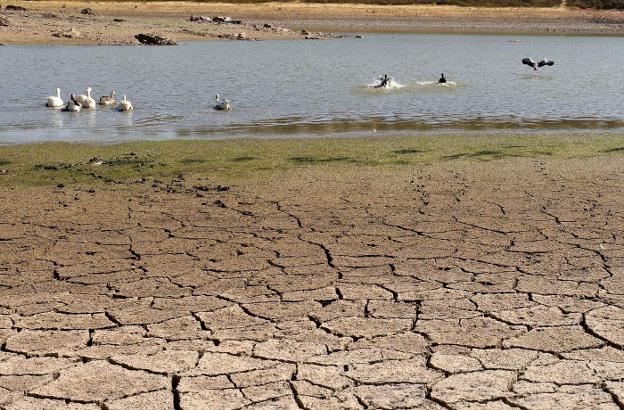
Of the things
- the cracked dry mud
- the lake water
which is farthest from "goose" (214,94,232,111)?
the cracked dry mud

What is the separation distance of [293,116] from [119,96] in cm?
418

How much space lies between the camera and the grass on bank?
9.61 metres

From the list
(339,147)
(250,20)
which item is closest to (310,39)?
(250,20)

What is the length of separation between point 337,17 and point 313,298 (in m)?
49.5

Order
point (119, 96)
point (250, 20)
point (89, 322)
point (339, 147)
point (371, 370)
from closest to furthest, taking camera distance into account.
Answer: point (371, 370)
point (89, 322)
point (339, 147)
point (119, 96)
point (250, 20)

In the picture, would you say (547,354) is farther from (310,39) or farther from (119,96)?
(310,39)

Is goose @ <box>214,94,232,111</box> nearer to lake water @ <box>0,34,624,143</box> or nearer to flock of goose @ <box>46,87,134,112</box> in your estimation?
lake water @ <box>0,34,624,143</box>

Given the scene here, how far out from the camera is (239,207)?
8.15 meters

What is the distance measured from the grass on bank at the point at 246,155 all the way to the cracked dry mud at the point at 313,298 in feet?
2.61

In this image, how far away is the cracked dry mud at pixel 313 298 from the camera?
4598mm

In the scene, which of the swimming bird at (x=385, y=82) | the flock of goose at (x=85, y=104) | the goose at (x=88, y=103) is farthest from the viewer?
the swimming bird at (x=385, y=82)

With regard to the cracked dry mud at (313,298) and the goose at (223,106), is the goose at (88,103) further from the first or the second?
the cracked dry mud at (313,298)

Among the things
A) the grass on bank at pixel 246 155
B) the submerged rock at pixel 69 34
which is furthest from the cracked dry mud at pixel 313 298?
the submerged rock at pixel 69 34

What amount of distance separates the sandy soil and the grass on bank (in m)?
29.3
